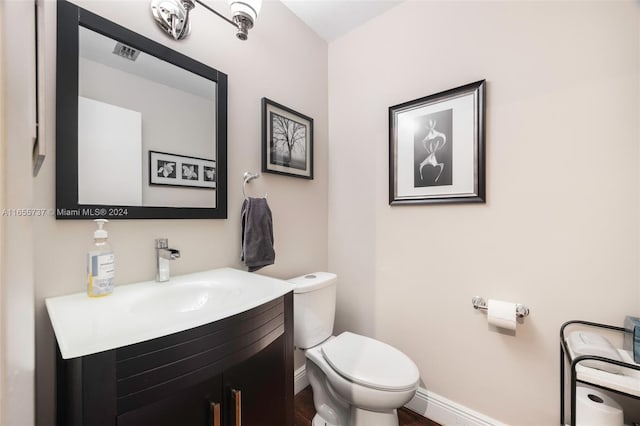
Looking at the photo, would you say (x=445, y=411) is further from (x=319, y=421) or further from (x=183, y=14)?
(x=183, y=14)

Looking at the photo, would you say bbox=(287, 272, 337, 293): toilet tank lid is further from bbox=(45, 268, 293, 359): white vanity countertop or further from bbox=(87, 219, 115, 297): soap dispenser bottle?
bbox=(87, 219, 115, 297): soap dispenser bottle

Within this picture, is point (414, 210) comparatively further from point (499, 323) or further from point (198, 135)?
point (198, 135)

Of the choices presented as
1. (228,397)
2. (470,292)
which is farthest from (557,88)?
(228,397)

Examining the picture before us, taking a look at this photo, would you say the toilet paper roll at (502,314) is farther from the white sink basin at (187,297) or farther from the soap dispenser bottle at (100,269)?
the soap dispenser bottle at (100,269)

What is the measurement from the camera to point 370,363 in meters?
1.22

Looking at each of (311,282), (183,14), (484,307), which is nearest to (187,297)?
(311,282)

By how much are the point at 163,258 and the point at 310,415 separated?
119 cm

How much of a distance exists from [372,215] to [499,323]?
2.78 feet

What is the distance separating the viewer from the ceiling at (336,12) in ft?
5.22

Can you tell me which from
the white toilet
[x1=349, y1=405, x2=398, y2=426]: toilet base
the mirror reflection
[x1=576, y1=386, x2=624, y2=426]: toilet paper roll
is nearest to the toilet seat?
the white toilet

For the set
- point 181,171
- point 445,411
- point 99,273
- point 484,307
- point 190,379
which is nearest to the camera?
point 190,379

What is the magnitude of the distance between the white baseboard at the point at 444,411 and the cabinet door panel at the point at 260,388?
92cm

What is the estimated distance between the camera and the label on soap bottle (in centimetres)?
84

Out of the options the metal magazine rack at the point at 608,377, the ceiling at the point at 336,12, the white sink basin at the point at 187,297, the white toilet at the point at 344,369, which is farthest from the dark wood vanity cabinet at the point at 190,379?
the ceiling at the point at 336,12
